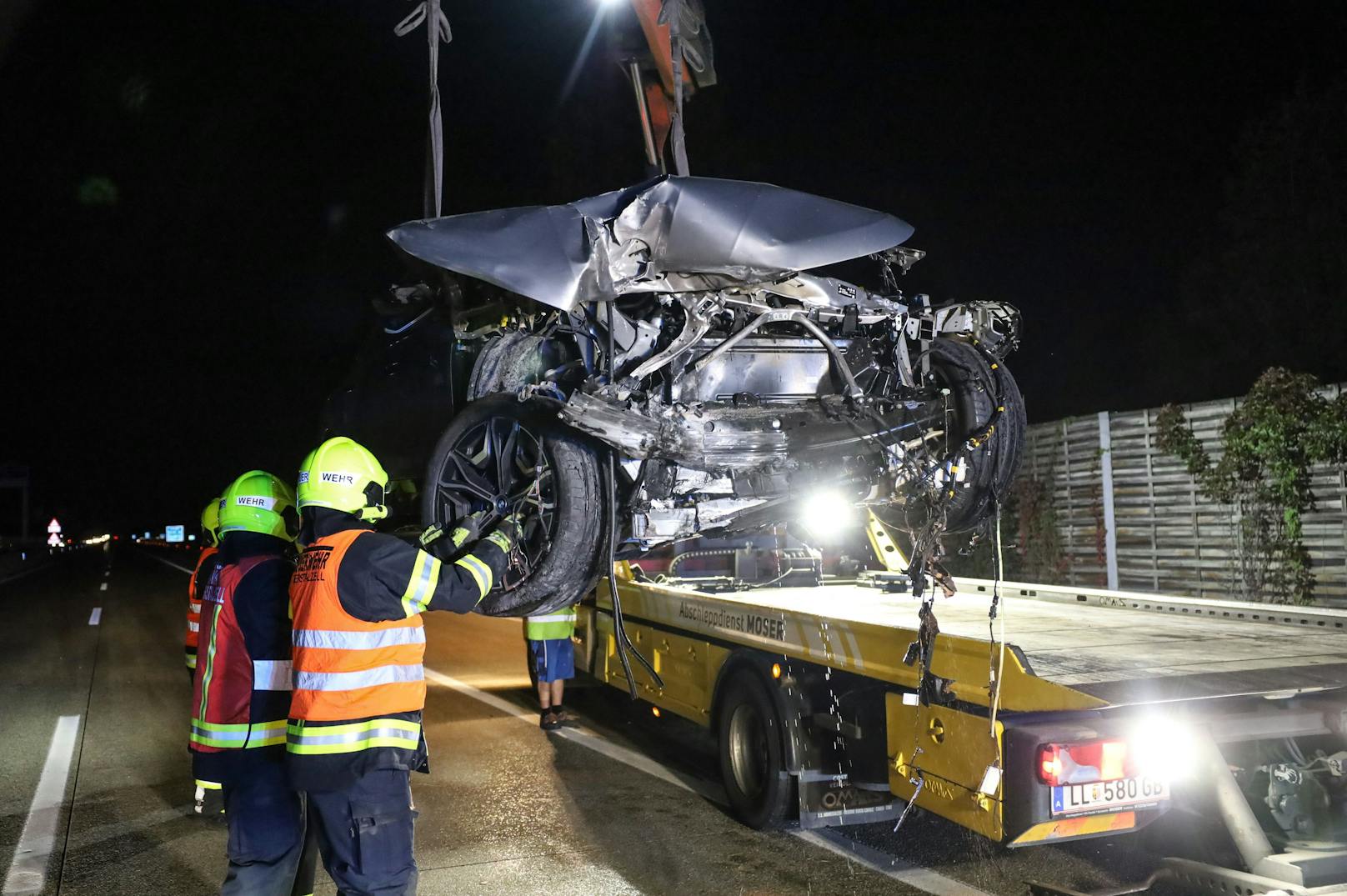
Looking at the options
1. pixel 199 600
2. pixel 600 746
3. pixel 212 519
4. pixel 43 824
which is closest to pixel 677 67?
pixel 212 519

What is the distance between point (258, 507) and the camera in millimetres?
4105

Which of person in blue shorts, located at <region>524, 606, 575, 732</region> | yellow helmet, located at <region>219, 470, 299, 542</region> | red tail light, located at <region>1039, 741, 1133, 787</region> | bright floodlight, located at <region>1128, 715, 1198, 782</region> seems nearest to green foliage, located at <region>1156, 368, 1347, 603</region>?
person in blue shorts, located at <region>524, 606, 575, 732</region>

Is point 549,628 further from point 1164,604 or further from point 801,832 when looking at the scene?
point 1164,604

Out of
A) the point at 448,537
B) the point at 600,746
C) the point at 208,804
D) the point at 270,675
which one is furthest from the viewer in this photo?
the point at 600,746

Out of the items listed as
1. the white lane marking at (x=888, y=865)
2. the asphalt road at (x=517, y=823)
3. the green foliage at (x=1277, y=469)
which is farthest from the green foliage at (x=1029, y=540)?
the white lane marking at (x=888, y=865)

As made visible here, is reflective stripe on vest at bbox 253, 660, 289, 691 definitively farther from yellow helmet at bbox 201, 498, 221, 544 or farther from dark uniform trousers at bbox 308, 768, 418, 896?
yellow helmet at bbox 201, 498, 221, 544

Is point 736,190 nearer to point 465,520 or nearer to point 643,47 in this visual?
point 465,520

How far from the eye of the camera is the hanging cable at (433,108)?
4516mm

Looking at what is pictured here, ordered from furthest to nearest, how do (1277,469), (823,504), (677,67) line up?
(1277,469), (823,504), (677,67)

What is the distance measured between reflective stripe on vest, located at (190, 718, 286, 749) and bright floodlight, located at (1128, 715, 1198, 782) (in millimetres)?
3116

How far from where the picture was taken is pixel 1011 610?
6.68 metres

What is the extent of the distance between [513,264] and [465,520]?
103cm

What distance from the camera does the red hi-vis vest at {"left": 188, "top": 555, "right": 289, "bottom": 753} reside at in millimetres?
3873

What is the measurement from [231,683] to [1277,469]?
8.66 metres
